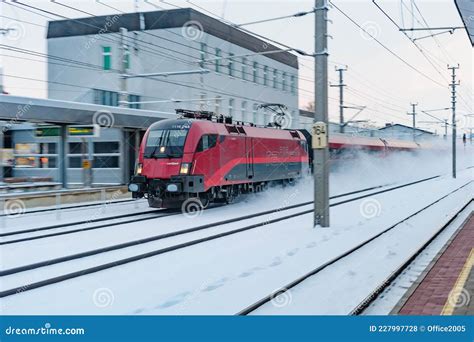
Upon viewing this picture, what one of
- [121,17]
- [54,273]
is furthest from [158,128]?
[121,17]

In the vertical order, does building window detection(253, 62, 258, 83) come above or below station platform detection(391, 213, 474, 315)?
above

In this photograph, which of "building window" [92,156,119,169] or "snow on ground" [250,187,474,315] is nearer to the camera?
"snow on ground" [250,187,474,315]

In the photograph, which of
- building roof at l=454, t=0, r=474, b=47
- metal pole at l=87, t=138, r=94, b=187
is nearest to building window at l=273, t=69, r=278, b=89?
metal pole at l=87, t=138, r=94, b=187

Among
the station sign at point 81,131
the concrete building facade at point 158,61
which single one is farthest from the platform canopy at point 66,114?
the concrete building facade at point 158,61

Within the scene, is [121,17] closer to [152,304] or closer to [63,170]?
[63,170]

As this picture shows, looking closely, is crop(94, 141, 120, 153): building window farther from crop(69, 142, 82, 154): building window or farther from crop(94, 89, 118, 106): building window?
crop(94, 89, 118, 106): building window

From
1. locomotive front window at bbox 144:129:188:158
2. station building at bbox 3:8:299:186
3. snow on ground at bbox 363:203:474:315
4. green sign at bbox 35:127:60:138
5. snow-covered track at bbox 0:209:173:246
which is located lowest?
snow on ground at bbox 363:203:474:315

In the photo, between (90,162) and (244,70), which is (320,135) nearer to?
(90,162)

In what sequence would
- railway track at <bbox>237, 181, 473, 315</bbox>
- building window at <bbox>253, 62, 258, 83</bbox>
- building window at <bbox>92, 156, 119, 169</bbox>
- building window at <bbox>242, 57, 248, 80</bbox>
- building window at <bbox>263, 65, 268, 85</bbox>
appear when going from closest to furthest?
railway track at <bbox>237, 181, 473, 315</bbox> < building window at <bbox>92, 156, 119, 169</bbox> < building window at <bbox>242, 57, 248, 80</bbox> < building window at <bbox>253, 62, 258, 83</bbox> < building window at <bbox>263, 65, 268, 85</bbox>

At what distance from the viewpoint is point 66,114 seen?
17.7 meters

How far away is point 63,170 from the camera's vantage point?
62.8ft

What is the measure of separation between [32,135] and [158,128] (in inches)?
296

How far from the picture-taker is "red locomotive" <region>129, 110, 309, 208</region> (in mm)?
15555

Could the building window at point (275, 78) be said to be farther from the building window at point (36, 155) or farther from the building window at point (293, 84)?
the building window at point (36, 155)
